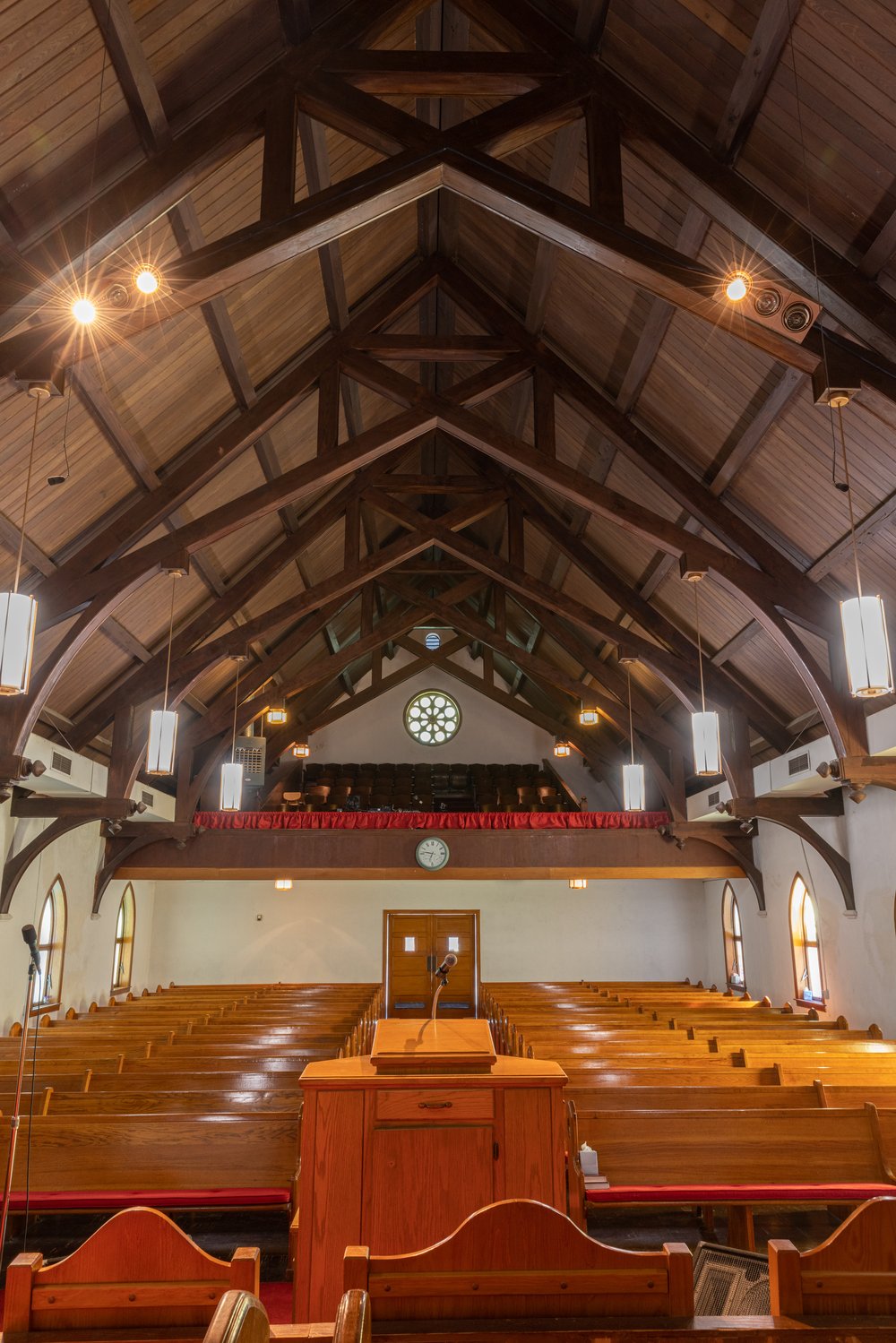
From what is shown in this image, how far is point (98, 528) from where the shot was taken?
8.86 meters

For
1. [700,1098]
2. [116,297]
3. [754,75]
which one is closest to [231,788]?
[700,1098]

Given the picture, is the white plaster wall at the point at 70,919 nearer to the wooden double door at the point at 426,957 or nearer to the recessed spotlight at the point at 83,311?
the wooden double door at the point at 426,957

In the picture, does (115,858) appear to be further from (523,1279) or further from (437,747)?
(523,1279)

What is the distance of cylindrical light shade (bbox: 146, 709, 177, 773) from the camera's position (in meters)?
9.47

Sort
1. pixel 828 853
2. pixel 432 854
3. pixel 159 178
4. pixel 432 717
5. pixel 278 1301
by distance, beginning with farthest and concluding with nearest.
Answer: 1. pixel 432 717
2. pixel 432 854
3. pixel 828 853
4. pixel 159 178
5. pixel 278 1301

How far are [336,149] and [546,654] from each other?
36.4 ft

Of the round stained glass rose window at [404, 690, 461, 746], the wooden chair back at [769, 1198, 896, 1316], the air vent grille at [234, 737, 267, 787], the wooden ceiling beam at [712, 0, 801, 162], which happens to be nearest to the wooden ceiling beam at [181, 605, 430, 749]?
the air vent grille at [234, 737, 267, 787]

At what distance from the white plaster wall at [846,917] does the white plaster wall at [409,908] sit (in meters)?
3.27

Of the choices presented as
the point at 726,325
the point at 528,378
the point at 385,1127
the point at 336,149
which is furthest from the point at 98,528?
the point at 385,1127

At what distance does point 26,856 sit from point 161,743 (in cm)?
280

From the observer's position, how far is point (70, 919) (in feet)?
41.2

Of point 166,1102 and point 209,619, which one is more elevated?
point 209,619

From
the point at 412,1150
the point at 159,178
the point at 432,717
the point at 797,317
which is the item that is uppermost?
the point at 159,178

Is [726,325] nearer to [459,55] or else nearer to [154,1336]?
[459,55]
